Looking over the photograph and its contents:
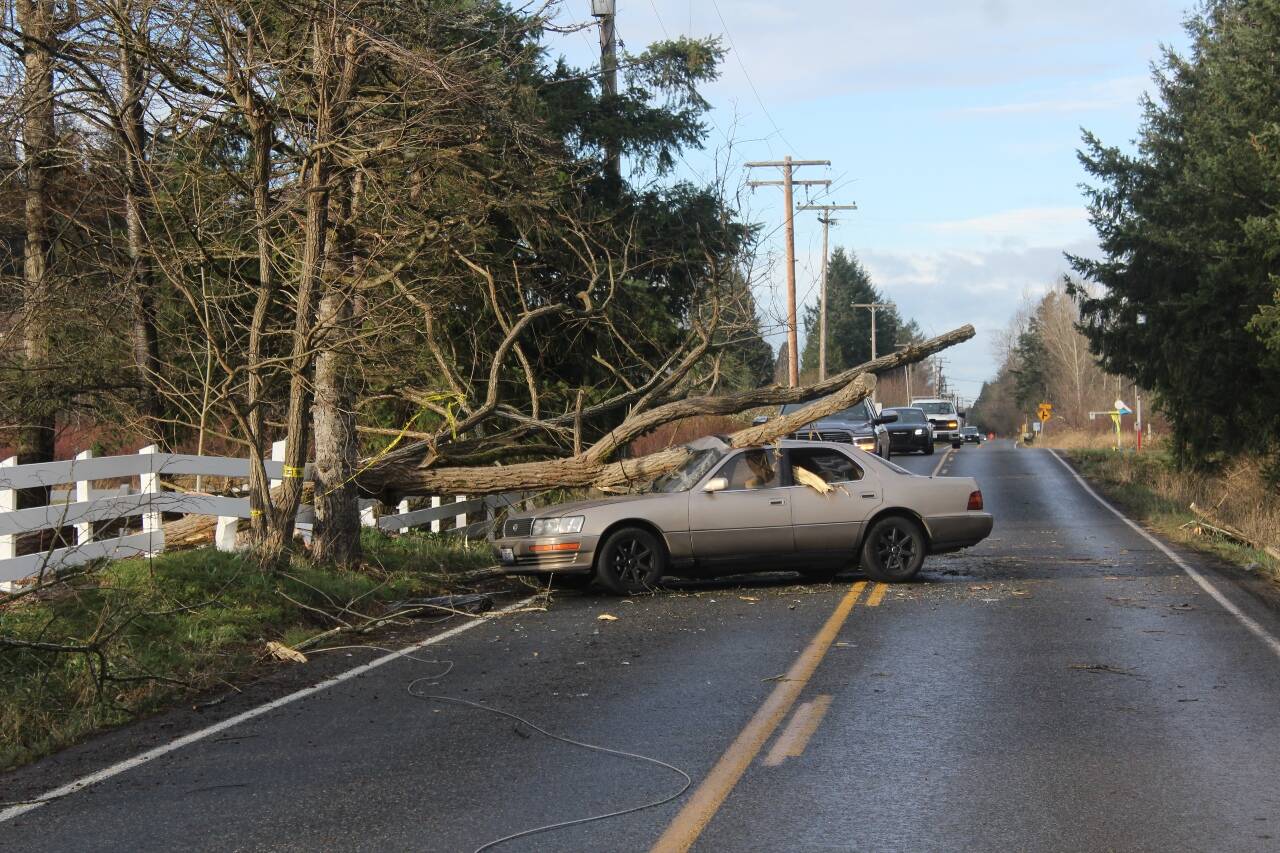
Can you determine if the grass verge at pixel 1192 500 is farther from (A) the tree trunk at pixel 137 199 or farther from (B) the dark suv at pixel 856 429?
(A) the tree trunk at pixel 137 199

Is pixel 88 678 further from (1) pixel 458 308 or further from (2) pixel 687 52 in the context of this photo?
(2) pixel 687 52

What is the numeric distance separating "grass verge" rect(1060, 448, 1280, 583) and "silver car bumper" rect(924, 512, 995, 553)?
3.25 m

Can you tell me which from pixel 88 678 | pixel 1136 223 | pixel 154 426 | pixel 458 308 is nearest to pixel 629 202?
pixel 458 308

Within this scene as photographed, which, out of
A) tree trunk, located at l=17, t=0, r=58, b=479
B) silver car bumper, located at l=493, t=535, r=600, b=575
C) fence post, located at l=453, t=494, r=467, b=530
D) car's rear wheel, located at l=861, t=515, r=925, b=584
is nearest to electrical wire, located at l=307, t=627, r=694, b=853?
silver car bumper, located at l=493, t=535, r=600, b=575

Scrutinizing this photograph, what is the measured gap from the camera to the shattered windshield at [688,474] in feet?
45.5

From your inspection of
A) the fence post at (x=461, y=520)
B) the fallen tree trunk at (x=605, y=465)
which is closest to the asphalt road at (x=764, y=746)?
the fallen tree trunk at (x=605, y=465)

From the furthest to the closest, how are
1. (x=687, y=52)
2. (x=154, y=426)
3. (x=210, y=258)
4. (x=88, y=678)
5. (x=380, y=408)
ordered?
(x=687, y=52) < (x=380, y=408) < (x=154, y=426) < (x=210, y=258) < (x=88, y=678)

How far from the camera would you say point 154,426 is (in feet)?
58.4

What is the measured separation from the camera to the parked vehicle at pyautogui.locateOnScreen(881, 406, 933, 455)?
41.5 m

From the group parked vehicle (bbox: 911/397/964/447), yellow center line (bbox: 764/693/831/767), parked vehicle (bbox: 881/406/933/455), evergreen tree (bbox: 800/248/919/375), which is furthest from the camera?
evergreen tree (bbox: 800/248/919/375)

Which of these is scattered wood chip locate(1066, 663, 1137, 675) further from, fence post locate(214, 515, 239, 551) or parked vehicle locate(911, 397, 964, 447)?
parked vehicle locate(911, 397, 964, 447)

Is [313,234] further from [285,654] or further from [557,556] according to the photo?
[285,654]

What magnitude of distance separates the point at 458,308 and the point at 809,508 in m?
7.48

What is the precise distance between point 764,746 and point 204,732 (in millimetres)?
3285
